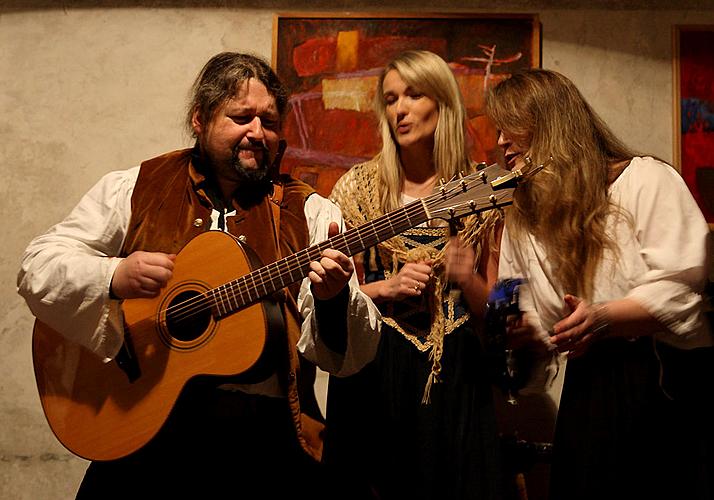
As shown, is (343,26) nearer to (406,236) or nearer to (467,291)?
(406,236)

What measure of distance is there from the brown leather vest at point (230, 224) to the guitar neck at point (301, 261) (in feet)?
0.64

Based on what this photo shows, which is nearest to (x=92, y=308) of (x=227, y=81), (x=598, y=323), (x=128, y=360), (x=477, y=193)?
(x=128, y=360)

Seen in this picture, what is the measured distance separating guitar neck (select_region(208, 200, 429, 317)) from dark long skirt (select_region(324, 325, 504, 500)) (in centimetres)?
57

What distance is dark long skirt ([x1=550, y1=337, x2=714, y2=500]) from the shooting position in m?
1.96

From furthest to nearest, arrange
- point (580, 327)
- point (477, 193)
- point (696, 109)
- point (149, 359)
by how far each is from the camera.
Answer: point (696, 109)
point (149, 359)
point (477, 193)
point (580, 327)

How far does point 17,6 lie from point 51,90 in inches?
19.2

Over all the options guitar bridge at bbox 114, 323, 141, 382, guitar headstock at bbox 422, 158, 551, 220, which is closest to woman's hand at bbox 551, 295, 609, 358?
guitar headstock at bbox 422, 158, 551, 220

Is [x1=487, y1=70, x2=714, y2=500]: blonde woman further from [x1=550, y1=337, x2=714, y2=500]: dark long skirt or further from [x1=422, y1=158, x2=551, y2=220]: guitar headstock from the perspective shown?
[x1=422, y1=158, x2=551, y2=220]: guitar headstock

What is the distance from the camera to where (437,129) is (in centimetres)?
279

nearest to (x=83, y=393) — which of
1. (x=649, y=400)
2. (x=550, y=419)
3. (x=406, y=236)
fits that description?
(x=406, y=236)

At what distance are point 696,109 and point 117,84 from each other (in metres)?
2.87

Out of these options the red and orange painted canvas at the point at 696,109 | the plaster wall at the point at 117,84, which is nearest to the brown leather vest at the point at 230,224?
the plaster wall at the point at 117,84

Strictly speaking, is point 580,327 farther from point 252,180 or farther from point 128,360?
point 128,360

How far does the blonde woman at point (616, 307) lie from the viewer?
6.52 feet
